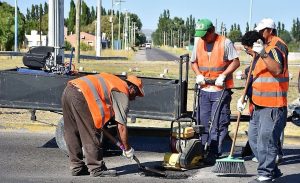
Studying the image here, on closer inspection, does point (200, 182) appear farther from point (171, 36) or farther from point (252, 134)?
point (171, 36)

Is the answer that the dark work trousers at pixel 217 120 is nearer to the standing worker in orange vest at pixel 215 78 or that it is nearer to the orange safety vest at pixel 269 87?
the standing worker in orange vest at pixel 215 78

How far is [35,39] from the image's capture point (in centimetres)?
6975

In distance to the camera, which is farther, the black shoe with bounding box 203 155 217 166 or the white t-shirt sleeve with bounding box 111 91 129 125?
the black shoe with bounding box 203 155 217 166

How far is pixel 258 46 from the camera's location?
236 inches

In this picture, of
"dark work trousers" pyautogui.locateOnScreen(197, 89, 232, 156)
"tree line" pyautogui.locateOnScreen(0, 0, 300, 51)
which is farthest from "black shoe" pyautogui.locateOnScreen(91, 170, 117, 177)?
"tree line" pyautogui.locateOnScreen(0, 0, 300, 51)

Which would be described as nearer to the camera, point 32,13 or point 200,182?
point 200,182

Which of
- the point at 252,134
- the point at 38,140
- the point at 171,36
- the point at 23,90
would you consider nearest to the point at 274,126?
the point at 252,134

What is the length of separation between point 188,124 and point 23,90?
2.31m

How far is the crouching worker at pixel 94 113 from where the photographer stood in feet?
20.1

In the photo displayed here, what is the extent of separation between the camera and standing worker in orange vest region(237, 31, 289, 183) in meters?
6.04

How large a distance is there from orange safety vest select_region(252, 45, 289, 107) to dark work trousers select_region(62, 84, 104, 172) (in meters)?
1.93

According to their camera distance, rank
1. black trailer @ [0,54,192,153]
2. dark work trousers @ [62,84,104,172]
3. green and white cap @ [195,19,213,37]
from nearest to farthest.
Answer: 1. dark work trousers @ [62,84,104,172]
2. green and white cap @ [195,19,213,37]
3. black trailer @ [0,54,192,153]

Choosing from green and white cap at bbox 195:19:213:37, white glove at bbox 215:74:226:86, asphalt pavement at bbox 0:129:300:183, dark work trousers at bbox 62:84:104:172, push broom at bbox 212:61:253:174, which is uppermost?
green and white cap at bbox 195:19:213:37

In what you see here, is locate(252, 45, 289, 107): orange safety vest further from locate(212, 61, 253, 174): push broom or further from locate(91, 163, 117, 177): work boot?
locate(91, 163, 117, 177): work boot
